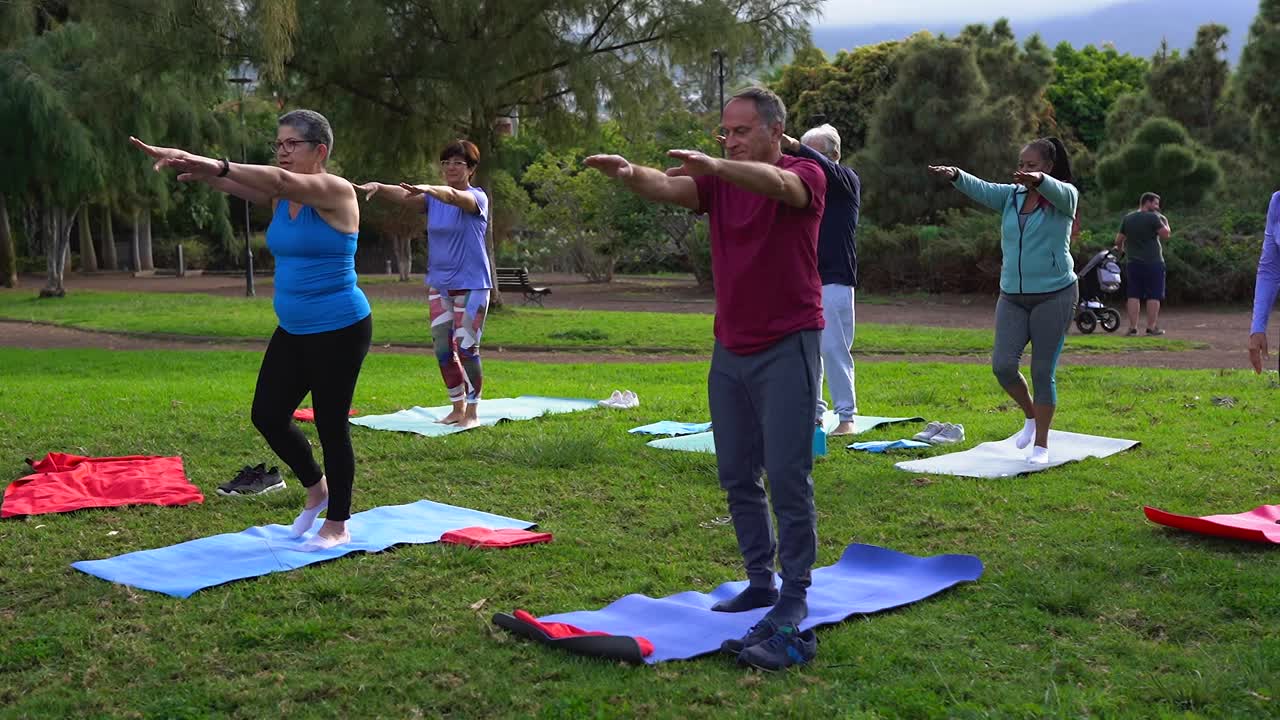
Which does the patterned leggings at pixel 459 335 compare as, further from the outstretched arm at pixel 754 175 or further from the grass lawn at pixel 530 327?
the grass lawn at pixel 530 327

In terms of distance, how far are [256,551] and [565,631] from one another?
2.03 metres

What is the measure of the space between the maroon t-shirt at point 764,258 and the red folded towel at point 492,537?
6.17 ft

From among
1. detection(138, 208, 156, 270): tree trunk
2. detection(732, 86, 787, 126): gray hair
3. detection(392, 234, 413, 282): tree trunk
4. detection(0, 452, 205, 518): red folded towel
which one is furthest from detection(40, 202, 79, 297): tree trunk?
detection(732, 86, 787, 126): gray hair

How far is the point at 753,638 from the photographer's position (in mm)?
4293

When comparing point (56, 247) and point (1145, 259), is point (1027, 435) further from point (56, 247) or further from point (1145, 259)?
point (56, 247)

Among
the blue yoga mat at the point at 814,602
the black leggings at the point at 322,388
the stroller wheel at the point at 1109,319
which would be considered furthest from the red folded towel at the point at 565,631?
the stroller wheel at the point at 1109,319

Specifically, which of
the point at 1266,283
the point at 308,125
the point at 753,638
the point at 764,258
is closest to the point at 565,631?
the point at 753,638

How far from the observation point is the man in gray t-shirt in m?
18.5

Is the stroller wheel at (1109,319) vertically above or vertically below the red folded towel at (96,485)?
above

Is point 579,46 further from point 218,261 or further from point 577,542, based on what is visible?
point 218,261

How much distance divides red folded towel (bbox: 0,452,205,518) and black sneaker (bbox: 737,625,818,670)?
12.9 feet

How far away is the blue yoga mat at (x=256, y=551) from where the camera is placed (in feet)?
17.5

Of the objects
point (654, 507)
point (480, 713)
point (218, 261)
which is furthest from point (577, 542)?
point (218, 261)

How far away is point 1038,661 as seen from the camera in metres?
4.21
